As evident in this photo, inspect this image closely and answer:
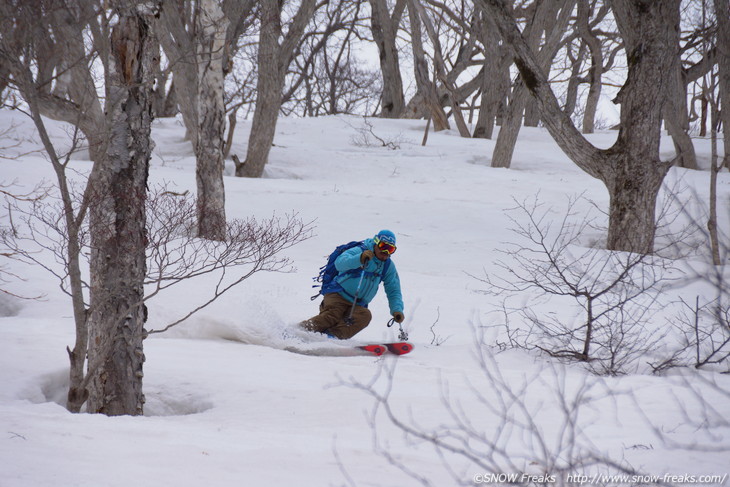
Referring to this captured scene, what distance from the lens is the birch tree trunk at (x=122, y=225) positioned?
351cm

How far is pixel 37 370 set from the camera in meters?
4.00

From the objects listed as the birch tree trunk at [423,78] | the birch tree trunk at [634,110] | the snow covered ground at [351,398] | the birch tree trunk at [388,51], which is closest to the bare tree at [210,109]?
the snow covered ground at [351,398]

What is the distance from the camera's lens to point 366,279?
5.88 m

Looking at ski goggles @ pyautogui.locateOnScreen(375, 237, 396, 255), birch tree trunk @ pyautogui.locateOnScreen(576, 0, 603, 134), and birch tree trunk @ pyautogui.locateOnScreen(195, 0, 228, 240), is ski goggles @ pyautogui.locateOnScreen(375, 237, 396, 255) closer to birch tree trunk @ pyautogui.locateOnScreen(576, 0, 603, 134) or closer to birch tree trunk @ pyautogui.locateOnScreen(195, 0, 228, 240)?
birch tree trunk @ pyautogui.locateOnScreen(195, 0, 228, 240)

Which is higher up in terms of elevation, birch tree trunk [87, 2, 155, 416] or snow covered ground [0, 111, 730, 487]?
birch tree trunk [87, 2, 155, 416]

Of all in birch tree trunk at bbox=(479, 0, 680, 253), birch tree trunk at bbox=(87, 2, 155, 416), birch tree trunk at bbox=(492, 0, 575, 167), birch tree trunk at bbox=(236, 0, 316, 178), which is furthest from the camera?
birch tree trunk at bbox=(492, 0, 575, 167)

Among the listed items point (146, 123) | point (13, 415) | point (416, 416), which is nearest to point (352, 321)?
point (416, 416)

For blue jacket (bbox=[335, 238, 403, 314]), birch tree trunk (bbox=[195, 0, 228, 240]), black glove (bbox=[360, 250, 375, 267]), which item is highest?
birch tree trunk (bbox=[195, 0, 228, 240])

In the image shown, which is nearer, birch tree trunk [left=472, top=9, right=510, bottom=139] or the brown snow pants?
the brown snow pants

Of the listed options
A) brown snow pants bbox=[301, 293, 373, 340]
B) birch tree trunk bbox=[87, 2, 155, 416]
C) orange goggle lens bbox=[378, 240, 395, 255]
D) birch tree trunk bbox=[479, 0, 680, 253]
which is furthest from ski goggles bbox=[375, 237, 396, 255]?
birch tree trunk bbox=[479, 0, 680, 253]

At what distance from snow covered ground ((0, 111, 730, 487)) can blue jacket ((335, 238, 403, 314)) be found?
0.42 meters

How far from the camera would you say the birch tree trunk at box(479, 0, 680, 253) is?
26.9ft

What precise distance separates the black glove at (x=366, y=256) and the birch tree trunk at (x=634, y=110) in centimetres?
404

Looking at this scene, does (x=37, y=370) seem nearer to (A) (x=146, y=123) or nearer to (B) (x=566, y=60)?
(A) (x=146, y=123)
